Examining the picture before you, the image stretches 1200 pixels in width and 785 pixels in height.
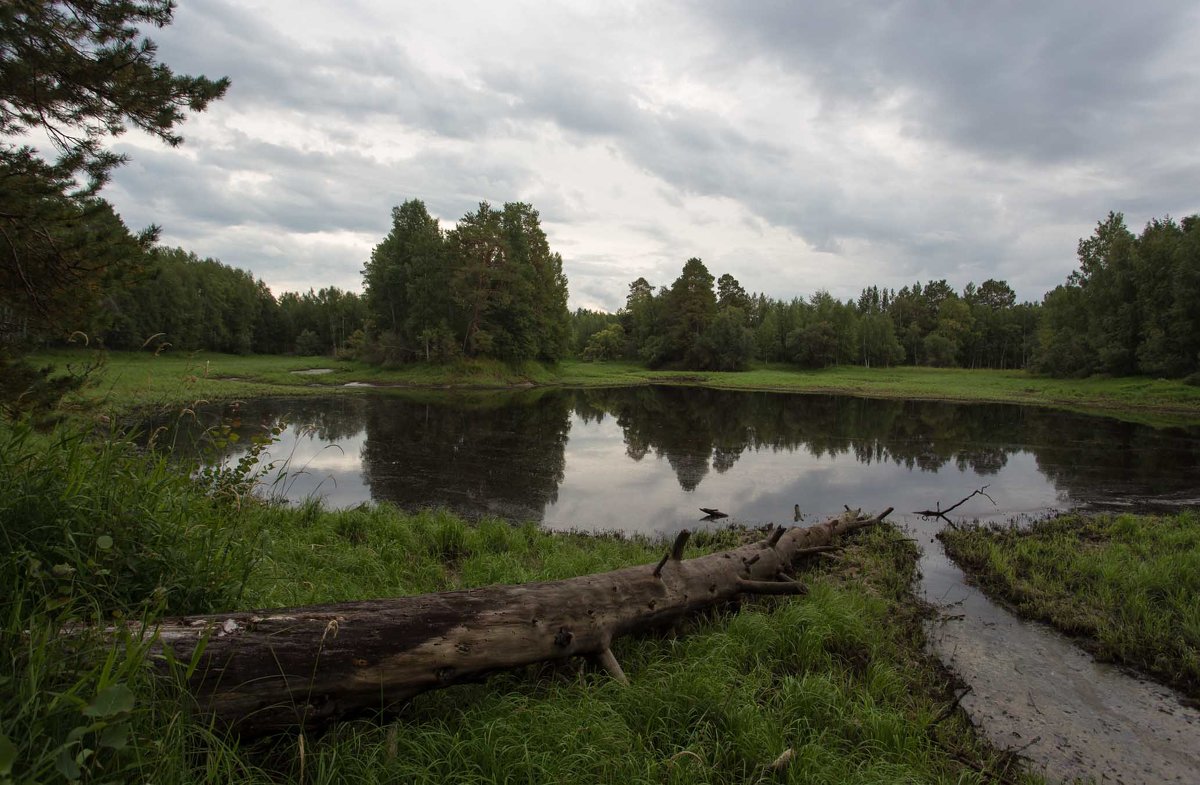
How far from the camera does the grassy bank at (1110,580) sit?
5.88 meters

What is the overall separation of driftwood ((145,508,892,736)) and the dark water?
6.78ft

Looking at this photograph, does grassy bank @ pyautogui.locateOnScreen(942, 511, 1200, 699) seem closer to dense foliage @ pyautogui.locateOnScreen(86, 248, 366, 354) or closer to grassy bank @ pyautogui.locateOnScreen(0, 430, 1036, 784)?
grassy bank @ pyautogui.locateOnScreen(0, 430, 1036, 784)

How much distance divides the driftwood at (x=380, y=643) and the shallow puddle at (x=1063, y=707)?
10.4 ft

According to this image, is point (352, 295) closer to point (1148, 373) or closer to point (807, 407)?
point (807, 407)

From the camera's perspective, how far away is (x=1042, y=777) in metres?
3.99

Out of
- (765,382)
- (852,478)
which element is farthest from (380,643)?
(765,382)

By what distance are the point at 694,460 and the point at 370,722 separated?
15365mm

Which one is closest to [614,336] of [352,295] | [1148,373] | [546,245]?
[546,245]

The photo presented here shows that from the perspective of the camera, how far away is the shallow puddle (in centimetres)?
434

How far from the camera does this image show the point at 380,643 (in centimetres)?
327

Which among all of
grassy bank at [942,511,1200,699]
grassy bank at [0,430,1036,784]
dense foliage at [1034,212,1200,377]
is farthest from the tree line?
grassy bank at [0,430,1036,784]

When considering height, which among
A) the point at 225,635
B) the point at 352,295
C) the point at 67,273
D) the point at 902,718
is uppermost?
the point at 352,295

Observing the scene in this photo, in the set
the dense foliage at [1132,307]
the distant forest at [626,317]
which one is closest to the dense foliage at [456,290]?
the distant forest at [626,317]

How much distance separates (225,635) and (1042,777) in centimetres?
546
